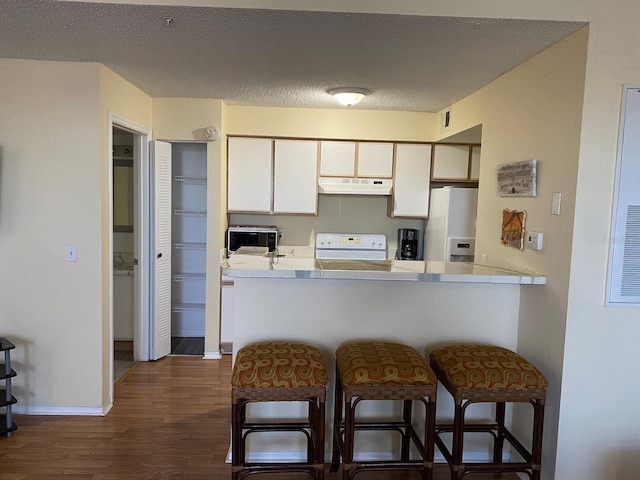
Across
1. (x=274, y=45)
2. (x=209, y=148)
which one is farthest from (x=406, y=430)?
(x=209, y=148)

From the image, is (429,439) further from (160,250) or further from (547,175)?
(160,250)

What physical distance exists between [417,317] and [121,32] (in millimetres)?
2206

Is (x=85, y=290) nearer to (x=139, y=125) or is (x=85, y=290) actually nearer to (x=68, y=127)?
(x=68, y=127)

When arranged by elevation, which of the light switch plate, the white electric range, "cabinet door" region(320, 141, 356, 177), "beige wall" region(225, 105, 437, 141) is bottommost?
the white electric range

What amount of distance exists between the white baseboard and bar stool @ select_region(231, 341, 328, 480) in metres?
1.43

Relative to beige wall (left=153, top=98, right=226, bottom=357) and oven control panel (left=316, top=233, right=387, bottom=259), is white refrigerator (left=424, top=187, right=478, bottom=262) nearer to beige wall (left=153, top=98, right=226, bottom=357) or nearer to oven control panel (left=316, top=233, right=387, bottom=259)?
oven control panel (left=316, top=233, right=387, bottom=259)

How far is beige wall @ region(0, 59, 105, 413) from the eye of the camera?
9.32 ft

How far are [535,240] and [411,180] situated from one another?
2.10 m

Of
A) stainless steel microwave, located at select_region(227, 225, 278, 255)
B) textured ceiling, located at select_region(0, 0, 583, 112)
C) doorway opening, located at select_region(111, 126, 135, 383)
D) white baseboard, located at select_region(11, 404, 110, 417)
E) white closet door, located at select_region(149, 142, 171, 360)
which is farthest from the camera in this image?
stainless steel microwave, located at select_region(227, 225, 278, 255)

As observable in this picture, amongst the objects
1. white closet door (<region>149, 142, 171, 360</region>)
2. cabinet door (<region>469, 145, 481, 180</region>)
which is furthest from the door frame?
cabinet door (<region>469, 145, 481, 180</region>)

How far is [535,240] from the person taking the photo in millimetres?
2383

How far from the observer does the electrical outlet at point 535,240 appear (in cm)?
235

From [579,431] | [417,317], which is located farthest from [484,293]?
[579,431]

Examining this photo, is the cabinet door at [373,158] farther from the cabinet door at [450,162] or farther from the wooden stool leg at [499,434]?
the wooden stool leg at [499,434]
